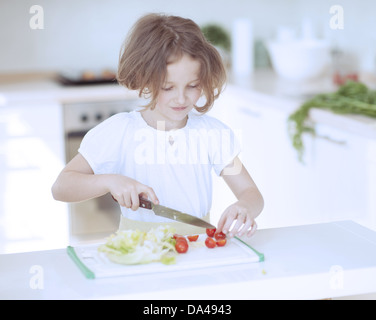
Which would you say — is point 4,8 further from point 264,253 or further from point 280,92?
point 264,253

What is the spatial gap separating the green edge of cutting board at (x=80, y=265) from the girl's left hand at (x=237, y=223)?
0.26 meters

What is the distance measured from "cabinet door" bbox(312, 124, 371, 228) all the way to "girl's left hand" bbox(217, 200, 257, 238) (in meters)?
0.95

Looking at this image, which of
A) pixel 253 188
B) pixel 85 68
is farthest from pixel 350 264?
pixel 85 68

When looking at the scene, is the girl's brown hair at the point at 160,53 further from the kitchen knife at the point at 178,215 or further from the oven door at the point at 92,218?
the oven door at the point at 92,218

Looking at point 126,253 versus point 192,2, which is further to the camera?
point 192,2

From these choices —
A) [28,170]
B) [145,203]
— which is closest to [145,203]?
[145,203]

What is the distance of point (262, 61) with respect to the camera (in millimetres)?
3557

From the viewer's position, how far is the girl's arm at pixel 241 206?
3.72ft

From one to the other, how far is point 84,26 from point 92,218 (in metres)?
1.05

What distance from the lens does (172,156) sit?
142 cm

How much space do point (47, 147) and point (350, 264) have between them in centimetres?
201

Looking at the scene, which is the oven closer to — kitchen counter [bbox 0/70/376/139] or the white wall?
kitchen counter [bbox 0/70/376/139]

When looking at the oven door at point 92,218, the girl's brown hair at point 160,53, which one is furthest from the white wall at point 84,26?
the girl's brown hair at point 160,53

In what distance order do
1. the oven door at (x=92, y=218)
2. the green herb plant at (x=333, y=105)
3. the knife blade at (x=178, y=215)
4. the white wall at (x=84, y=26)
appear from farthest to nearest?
the white wall at (x=84, y=26), the oven door at (x=92, y=218), the green herb plant at (x=333, y=105), the knife blade at (x=178, y=215)
